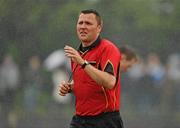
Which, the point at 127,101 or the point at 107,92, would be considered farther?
the point at 127,101

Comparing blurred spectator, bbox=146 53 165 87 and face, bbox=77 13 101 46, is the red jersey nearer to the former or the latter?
face, bbox=77 13 101 46

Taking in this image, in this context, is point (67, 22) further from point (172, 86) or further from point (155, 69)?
point (172, 86)

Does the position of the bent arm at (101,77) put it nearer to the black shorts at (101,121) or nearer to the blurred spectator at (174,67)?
the black shorts at (101,121)

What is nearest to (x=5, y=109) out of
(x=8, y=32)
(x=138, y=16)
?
(x=8, y=32)

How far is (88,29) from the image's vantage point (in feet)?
19.3

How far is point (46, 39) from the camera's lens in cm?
980

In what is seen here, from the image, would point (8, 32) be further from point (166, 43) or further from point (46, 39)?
point (166, 43)

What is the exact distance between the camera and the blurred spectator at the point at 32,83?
9758 mm

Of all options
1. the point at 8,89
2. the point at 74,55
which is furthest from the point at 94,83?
the point at 8,89

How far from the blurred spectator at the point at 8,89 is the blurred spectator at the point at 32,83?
0.14 m

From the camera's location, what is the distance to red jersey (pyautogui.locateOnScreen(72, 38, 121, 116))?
583 cm

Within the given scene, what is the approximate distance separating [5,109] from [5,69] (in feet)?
1.65

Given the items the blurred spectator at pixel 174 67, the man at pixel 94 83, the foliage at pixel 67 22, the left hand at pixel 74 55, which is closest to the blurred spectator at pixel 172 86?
the blurred spectator at pixel 174 67

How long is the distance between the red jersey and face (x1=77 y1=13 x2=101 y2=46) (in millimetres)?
44
